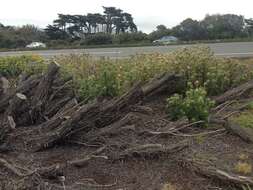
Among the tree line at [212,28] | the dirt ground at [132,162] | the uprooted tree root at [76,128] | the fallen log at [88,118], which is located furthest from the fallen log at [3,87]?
the tree line at [212,28]

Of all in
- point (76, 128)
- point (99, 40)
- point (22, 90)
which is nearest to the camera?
point (76, 128)

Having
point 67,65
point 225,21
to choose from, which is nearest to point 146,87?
point 67,65

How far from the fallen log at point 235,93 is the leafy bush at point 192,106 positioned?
788 mm

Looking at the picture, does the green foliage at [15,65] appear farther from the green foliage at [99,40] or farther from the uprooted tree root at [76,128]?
the green foliage at [99,40]

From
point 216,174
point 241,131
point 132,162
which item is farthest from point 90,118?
point 241,131

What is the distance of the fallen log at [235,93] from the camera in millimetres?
6476

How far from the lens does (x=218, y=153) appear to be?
15.6ft

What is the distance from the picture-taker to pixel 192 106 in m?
5.53

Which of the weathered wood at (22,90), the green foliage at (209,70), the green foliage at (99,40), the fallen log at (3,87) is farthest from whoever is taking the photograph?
the green foliage at (99,40)

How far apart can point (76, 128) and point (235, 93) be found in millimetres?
2805

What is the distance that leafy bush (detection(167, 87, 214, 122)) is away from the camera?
5523 millimetres

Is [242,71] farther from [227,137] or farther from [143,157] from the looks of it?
[143,157]

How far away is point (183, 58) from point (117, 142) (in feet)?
9.27

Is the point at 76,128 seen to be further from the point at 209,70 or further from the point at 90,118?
the point at 209,70
